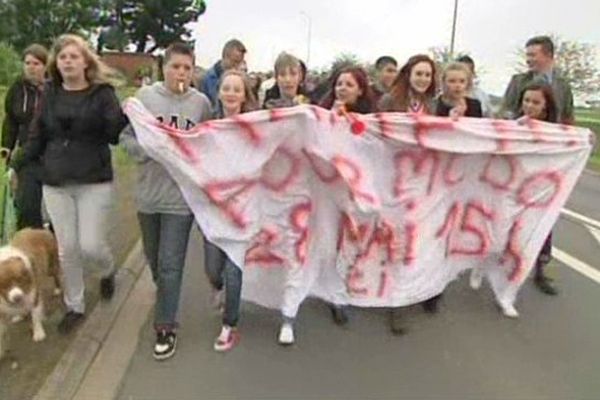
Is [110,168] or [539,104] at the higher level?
[539,104]

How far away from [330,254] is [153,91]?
1.69 metres

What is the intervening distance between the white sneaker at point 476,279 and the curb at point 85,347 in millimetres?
2896

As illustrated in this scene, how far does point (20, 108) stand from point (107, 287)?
1.60 metres

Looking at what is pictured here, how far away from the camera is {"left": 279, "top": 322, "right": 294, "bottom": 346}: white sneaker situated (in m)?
4.96

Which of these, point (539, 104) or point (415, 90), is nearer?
point (415, 90)

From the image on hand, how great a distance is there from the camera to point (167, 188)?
15.2ft

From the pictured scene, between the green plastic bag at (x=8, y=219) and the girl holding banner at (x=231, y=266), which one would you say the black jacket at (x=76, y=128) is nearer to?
the girl holding banner at (x=231, y=266)

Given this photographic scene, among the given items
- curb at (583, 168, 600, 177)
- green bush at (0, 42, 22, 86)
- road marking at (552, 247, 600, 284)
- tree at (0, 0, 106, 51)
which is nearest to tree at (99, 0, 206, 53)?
tree at (0, 0, 106, 51)

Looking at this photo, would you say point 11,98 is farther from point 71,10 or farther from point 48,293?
point 71,10

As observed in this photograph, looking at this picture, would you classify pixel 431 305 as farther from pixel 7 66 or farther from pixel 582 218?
pixel 7 66

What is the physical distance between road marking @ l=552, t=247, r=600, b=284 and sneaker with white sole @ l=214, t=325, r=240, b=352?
143 inches

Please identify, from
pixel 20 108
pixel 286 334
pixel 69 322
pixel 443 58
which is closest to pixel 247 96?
pixel 286 334

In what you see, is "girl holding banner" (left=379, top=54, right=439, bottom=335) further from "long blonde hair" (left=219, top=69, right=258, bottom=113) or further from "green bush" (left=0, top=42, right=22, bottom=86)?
"green bush" (left=0, top=42, right=22, bottom=86)

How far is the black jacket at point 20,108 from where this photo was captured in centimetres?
579
